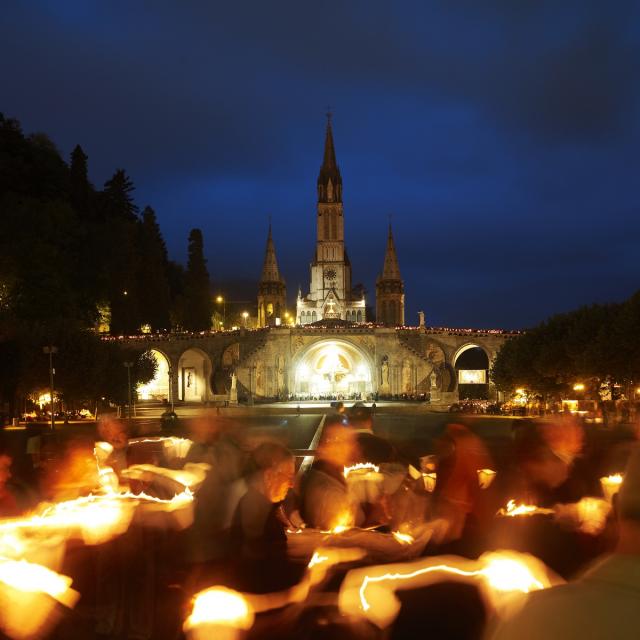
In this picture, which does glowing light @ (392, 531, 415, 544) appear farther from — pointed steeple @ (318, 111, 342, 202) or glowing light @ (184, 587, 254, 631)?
pointed steeple @ (318, 111, 342, 202)

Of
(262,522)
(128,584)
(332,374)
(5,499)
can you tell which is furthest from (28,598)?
(332,374)

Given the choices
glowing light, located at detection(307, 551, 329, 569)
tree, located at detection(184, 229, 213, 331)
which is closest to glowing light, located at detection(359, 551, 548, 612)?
glowing light, located at detection(307, 551, 329, 569)

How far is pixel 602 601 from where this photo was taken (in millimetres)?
2172

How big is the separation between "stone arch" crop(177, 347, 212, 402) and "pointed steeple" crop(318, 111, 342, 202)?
4931 cm

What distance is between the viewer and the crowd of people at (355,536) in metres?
2.36

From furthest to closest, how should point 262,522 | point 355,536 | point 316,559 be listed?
point 355,536 < point 316,559 < point 262,522

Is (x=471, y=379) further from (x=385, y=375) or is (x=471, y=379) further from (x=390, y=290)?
(x=390, y=290)

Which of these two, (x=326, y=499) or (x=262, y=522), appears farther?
(x=326, y=499)

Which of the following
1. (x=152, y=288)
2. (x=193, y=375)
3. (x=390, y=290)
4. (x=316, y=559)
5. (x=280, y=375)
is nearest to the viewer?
(x=316, y=559)

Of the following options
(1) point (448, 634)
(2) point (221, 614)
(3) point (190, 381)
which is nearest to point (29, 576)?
(2) point (221, 614)

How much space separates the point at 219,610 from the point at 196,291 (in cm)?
7779

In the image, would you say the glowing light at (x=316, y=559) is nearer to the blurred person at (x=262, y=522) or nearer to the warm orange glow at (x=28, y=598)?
the blurred person at (x=262, y=522)

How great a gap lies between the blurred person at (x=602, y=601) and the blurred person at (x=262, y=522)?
3100 mm

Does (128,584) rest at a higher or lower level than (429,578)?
lower
